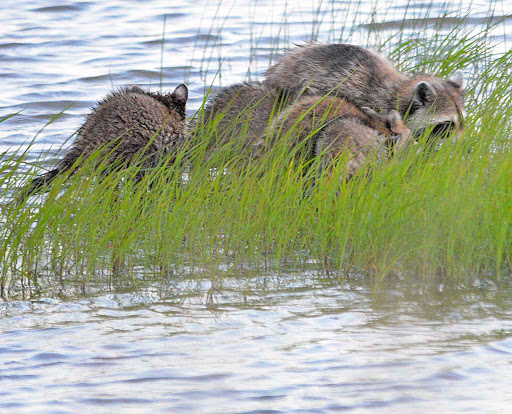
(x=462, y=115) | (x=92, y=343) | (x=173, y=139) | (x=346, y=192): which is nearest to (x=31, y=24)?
(x=173, y=139)

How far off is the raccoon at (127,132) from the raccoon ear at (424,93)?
6.50 feet

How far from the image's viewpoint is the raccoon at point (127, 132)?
6609 mm

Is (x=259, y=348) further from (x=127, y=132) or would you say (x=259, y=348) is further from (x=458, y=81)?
(x=458, y=81)

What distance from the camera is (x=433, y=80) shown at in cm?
753

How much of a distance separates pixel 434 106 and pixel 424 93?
168mm

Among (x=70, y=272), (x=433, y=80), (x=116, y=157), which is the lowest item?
(x=70, y=272)

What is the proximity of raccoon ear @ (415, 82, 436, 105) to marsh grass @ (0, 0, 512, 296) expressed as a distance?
3.99ft

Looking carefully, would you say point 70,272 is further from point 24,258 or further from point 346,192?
point 346,192

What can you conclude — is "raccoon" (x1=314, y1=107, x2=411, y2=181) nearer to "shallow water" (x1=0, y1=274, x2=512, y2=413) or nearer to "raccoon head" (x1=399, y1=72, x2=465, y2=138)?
"raccoon head" (x1=399, y1=72, x2=465, y2=138)

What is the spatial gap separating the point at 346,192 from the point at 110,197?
153 centimetres

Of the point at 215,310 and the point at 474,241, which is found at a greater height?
the point at 474,241

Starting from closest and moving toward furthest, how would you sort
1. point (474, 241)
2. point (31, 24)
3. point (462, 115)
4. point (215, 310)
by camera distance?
1. point (215, 310)
2. point (474, 241)
3. point (462, 115)
4. point (31, 24)

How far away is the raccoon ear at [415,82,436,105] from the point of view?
7219 mm

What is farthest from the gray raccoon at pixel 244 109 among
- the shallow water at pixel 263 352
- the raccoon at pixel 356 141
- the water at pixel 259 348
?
the shallow water at pixel 263 352
